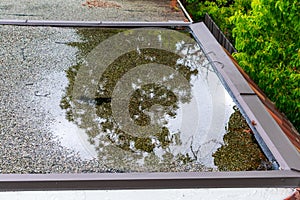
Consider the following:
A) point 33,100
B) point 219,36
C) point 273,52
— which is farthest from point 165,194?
point 219,36

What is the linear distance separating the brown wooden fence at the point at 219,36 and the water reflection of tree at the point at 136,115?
3.40 m

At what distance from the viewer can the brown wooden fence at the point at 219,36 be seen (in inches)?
314

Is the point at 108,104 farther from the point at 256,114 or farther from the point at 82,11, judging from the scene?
the point at 82,11

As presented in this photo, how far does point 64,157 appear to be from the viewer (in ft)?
9.05

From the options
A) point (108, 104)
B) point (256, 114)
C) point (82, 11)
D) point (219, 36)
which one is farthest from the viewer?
point (219, 36)

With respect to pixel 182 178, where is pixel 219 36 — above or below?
above

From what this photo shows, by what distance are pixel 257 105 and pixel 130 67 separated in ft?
4.65

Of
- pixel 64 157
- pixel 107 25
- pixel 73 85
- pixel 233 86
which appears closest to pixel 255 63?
pixel 233 86

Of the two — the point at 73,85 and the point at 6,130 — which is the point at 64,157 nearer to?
the point at 6,130

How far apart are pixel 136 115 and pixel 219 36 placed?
5567mm

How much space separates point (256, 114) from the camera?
3236 mm

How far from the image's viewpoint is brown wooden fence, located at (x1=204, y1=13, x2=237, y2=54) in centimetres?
799

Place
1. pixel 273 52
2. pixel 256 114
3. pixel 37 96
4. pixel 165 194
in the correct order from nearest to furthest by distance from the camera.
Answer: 1. pixel 165 194
2. pixel 256 114
3. pixel 37 96
4. pixel 273 52

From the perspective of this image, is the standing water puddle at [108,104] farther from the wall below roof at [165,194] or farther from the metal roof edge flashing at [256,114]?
the wall below roof at [165,194]
